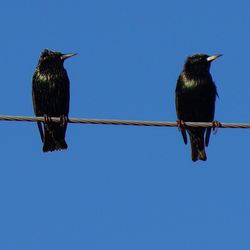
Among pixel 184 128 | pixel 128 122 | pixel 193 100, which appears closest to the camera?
pixel 128 122

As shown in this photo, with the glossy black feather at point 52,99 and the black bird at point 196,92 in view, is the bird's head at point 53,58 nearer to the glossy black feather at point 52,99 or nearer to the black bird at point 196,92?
the glossy black feather at point 52,99

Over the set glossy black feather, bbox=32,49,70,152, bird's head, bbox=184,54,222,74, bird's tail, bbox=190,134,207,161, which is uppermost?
bird's head, bbox=184,54,222,74

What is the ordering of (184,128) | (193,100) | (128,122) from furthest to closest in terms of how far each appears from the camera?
(193,100)
(184,128)
(128,122)

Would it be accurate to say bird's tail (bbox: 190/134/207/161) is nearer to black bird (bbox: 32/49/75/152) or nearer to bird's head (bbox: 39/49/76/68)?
black bird (bbox: 32/49/75/152)

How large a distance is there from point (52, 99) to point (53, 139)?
398mm

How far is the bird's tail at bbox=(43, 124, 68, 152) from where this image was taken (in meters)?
9.57

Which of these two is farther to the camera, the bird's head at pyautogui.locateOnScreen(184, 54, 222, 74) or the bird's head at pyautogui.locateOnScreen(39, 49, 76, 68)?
the bird's head at pyautogui.locateOnScreen(39, 49, 76, 68)

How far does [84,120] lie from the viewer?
23.0 ft

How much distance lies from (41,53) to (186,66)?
150 centimetres

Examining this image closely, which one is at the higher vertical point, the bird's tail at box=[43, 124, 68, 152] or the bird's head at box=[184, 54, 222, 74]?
the bird's head at box=[184, 54, 222, 74]

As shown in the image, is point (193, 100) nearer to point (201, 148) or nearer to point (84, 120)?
point (201, 148)

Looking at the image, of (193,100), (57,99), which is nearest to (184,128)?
Result: (193,100)

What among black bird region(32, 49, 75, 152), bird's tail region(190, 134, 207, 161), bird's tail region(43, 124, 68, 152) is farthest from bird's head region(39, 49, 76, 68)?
bird's tail region(190, 134, 207, 161)

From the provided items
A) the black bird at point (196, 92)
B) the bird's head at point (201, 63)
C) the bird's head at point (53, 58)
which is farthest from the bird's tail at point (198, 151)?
the bird's head at point (53, 58)
